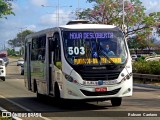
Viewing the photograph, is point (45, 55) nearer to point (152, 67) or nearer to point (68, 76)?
point (68, 76)

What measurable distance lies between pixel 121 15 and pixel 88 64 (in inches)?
1623

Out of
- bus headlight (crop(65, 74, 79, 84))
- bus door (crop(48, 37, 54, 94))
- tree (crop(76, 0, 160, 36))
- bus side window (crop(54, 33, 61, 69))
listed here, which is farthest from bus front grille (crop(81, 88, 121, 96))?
tree (crop(76, 0, 160, 36))

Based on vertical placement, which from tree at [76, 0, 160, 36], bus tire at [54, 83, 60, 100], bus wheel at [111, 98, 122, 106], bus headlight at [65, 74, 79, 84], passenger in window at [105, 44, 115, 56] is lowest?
bus wheel at [111, 98, 122, 106]

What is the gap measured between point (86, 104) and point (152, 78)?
1246cm

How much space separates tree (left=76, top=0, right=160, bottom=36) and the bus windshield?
127ft

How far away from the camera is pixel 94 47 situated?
1453cm

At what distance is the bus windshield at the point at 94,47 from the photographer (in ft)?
46.9

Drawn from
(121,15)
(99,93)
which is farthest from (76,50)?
(121,15)

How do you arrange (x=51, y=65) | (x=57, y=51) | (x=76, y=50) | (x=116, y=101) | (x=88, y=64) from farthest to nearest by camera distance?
(x=51, y=65)
(x=116, y=101)
(x=57, y=51)
(x=76, y=50)
(x=88, y=64)

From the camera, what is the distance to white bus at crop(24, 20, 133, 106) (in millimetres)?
13906

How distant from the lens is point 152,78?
1096 inches

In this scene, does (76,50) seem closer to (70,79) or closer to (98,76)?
(70,79)

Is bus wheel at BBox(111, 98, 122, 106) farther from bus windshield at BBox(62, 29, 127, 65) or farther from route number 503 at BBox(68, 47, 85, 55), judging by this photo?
route number 503 at BBox(68, 47, 85, 55)

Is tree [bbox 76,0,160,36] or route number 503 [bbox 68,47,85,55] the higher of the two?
tree [bbox 76,0,160,36]
